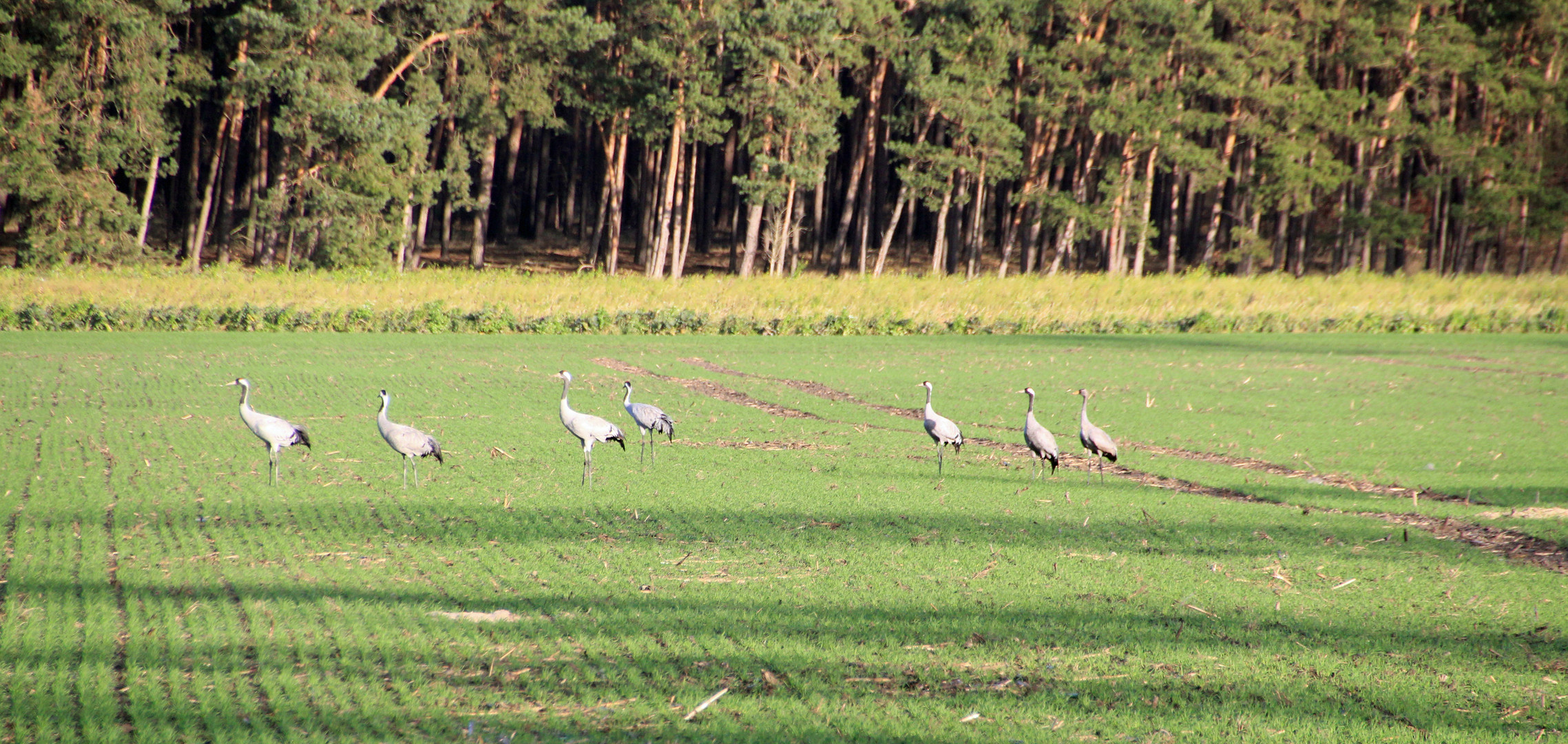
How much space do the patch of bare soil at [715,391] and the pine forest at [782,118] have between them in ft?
60.8

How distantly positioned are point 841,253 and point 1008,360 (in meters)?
23.9

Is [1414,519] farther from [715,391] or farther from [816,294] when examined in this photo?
[816,294]

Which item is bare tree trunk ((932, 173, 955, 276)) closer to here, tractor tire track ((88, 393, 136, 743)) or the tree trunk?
the tree trunk

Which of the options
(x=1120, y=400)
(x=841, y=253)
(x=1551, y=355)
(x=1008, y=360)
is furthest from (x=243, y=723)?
(x=841, y=253)

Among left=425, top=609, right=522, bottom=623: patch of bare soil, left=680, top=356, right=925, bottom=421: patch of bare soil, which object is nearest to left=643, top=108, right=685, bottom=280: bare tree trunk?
left=680, top=356, right=925, bottom=421: patch of bare soil

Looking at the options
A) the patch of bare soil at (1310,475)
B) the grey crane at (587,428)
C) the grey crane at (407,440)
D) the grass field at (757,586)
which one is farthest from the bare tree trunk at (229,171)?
the patch of bare soil at (1310,475)

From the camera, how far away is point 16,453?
9.51 m

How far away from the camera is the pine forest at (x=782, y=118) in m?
33.6

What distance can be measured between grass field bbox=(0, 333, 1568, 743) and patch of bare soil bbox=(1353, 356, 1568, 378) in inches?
301

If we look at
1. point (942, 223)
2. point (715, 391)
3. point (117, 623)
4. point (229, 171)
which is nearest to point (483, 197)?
point (229, 171)

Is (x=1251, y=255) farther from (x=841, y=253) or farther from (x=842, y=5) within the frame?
(x=842, y=5)

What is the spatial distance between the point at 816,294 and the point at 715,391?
1441 centimetres

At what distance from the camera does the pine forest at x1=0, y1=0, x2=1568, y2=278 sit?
33562mm

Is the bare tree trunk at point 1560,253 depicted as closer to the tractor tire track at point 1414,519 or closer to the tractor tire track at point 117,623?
the tractor tire track at point 1414,519
